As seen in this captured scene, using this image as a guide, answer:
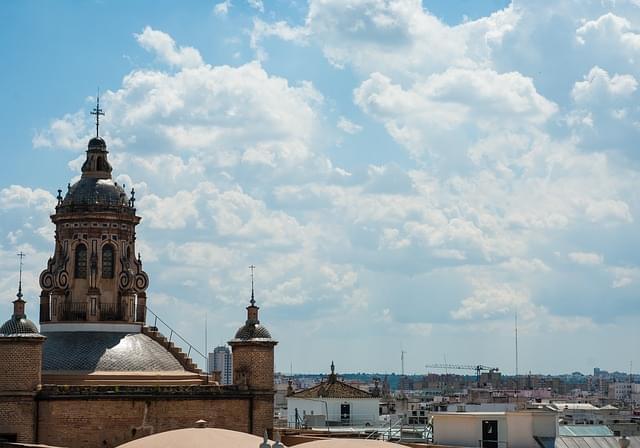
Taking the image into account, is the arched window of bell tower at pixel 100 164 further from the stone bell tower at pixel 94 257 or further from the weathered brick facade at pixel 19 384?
the weathered brick facade at pixel 19 384

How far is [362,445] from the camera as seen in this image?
134 feet

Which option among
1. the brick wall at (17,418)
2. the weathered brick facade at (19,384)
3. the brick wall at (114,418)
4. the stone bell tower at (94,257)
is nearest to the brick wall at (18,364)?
the weathered brick facade at (19,384)

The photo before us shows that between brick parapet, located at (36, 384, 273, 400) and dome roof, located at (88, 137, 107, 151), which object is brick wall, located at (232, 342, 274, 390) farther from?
dome roof, located at (88, 137, 107, 151)

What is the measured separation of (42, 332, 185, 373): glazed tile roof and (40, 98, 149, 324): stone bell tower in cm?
118

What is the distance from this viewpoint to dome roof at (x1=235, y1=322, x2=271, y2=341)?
52656mm

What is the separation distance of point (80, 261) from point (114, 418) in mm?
8487

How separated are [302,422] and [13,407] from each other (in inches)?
1216

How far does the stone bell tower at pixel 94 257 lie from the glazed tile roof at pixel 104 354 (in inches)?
46.4

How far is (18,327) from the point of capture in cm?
4891

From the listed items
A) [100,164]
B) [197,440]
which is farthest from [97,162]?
[197,440]

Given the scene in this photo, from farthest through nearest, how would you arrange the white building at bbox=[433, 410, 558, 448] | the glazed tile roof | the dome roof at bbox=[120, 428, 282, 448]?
the glazed tile roof → the white building at bbox=[433, 410, 558, 448] → the dome roof at bbox=[120, 428, 282, 448]

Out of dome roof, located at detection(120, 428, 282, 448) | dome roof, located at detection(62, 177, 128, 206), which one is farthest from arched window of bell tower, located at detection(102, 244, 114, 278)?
dome roof, located at detection(120, 428, 282, 448)

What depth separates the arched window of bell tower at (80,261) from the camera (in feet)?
181

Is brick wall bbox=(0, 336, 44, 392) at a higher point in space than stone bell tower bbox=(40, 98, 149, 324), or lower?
lower
